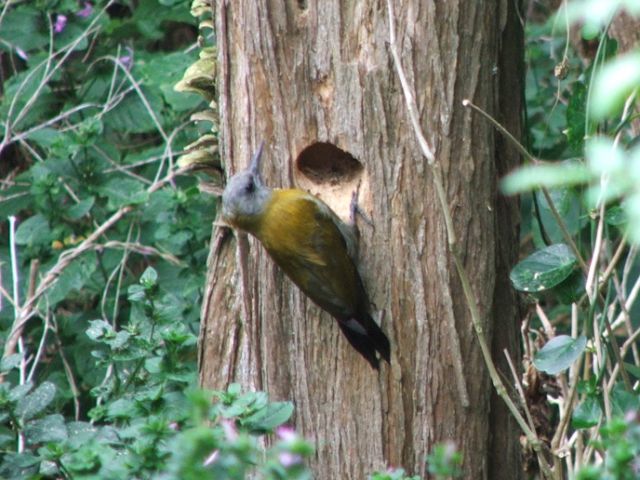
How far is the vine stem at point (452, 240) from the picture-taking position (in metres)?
3.01

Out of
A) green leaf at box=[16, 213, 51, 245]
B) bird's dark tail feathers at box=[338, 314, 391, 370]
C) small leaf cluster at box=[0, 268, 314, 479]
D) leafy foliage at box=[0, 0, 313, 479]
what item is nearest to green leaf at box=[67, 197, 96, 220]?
leafy foliage at box=[0, 0, 313, 479]

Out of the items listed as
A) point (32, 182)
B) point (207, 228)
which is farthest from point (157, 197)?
point (32, 182)

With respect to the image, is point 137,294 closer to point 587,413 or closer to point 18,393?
point 18,393

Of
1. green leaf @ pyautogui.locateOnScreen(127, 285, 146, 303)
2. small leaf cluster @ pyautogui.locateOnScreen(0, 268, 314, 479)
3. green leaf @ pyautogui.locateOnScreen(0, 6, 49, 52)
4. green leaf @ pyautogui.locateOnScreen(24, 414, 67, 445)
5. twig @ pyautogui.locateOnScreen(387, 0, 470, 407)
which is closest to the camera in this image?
small leaf cluster @ pyautogui.locateOnScreen(0, 268, 314, 479)

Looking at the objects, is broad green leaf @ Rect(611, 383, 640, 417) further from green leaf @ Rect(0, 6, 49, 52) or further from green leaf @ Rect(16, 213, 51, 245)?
green leaf @ Rect(0, 6, 49, 52)

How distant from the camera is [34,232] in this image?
4664mm

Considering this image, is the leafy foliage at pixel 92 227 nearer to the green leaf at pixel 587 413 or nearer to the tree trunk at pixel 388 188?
the tree trunk at pixel 388 188

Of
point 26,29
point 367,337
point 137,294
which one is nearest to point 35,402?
point 137,294

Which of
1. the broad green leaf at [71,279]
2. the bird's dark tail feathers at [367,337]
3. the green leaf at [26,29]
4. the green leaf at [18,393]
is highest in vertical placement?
the green leaf at [26,29]

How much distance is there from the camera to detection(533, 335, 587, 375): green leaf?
3084mm

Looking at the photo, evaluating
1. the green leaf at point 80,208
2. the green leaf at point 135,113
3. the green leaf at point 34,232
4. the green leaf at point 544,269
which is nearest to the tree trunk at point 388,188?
the green leaf at point 544,269

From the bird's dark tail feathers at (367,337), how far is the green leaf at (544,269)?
45 centimetres

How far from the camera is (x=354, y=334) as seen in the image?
3.21 meters

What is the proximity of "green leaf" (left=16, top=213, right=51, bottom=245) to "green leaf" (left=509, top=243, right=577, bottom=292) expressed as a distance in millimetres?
2316
